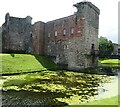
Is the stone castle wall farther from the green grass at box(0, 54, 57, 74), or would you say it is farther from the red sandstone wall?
the green grass at box(0, 54, 57, 74)

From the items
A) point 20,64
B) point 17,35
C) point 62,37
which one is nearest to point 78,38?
point 62,37

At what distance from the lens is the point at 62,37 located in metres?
45.0

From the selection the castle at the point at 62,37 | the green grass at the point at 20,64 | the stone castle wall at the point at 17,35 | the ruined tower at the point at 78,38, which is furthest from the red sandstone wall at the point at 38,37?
the green grass at the point at 20,64

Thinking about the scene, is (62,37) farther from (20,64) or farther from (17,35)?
(17,35)

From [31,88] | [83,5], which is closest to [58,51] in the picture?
[83,5]

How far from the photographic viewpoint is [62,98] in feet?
A: 53.1

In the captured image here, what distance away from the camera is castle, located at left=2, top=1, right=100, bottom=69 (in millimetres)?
40156

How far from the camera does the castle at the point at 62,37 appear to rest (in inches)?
1581

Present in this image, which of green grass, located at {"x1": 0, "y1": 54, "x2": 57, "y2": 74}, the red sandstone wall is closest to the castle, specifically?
the red sandstone wall

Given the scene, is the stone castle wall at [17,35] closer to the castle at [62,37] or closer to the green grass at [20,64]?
the castle at [62,37]

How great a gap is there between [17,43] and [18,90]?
3602 centimetres

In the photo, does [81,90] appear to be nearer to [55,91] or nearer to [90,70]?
[55,91]

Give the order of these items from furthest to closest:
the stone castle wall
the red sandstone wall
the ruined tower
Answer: the stone castle wall < the red sandstone wall < the ruined tower

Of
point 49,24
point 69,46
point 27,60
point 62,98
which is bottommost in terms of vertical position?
point 62,98
